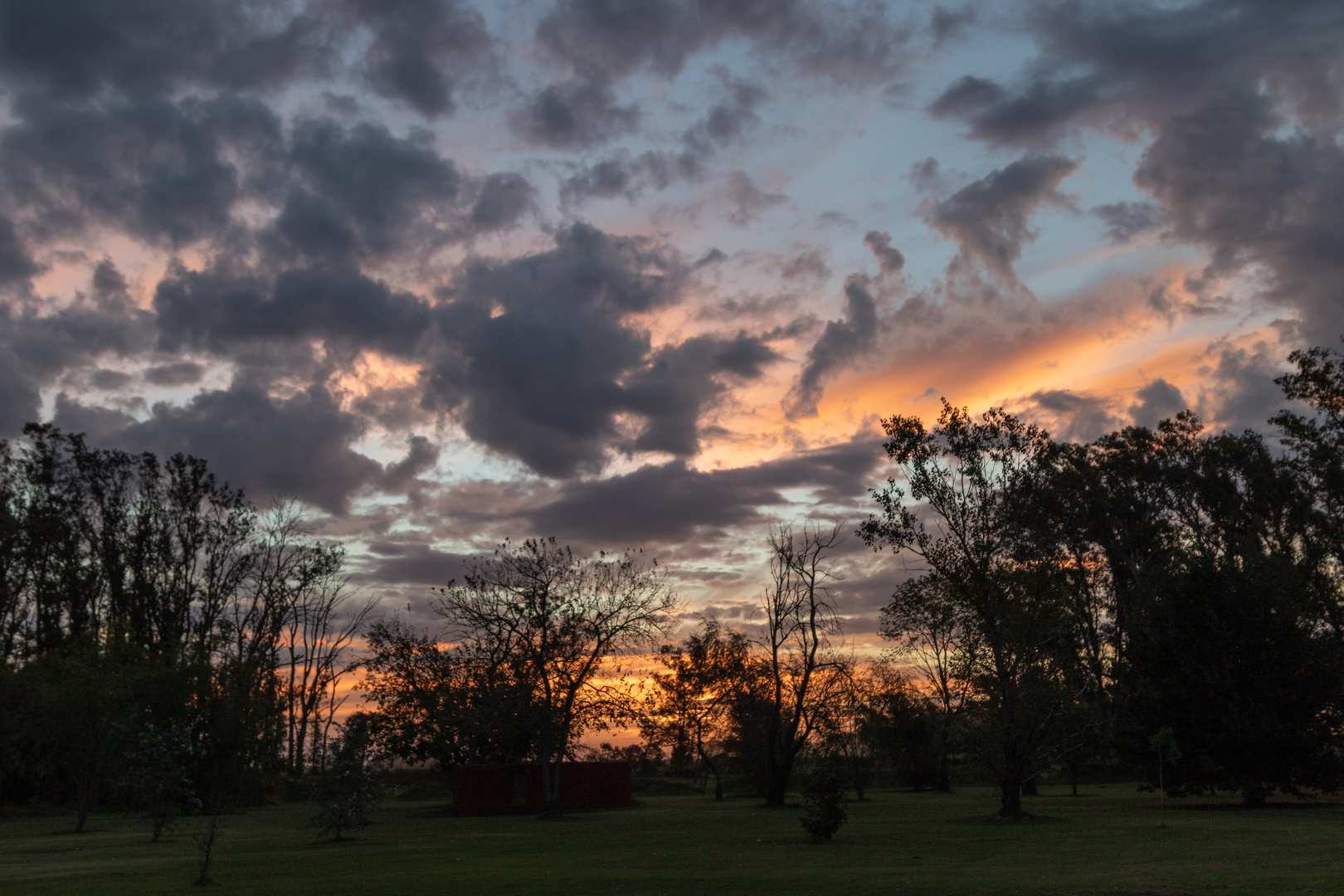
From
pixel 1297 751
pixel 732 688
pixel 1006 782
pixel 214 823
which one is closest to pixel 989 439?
pixel 1006 782

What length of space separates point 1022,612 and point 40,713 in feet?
134

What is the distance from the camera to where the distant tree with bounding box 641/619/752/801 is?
170 feet

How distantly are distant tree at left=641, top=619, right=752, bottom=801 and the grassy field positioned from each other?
1550cm

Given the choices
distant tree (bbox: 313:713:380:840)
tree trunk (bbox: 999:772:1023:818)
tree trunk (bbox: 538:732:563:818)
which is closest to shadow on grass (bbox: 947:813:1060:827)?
tree trunk (bbox: 999:772:1023:818)

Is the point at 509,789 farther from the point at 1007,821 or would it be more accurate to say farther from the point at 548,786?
the point at 1007,821

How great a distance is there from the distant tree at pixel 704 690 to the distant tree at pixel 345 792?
22455 mm

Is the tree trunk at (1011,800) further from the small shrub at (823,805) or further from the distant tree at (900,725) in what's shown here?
the distant tree at (900,725)

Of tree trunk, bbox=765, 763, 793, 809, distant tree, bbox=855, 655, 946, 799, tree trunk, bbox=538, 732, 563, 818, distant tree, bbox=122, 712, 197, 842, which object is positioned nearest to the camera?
distant tree, bbox=122, 712, 197, 842

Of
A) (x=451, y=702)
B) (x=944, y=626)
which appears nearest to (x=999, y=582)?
(x=944, y=626)

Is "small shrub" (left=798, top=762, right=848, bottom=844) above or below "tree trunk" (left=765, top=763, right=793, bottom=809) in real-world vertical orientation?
above

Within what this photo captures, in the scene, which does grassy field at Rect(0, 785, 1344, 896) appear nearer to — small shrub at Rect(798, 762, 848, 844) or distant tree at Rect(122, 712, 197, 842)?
small shrub at Rect(798, 762, 848, 844)

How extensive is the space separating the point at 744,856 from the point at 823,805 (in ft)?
11.7

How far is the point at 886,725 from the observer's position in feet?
177

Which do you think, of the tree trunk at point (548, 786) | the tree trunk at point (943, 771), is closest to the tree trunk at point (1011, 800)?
the tree trunk at point (548, 786)
